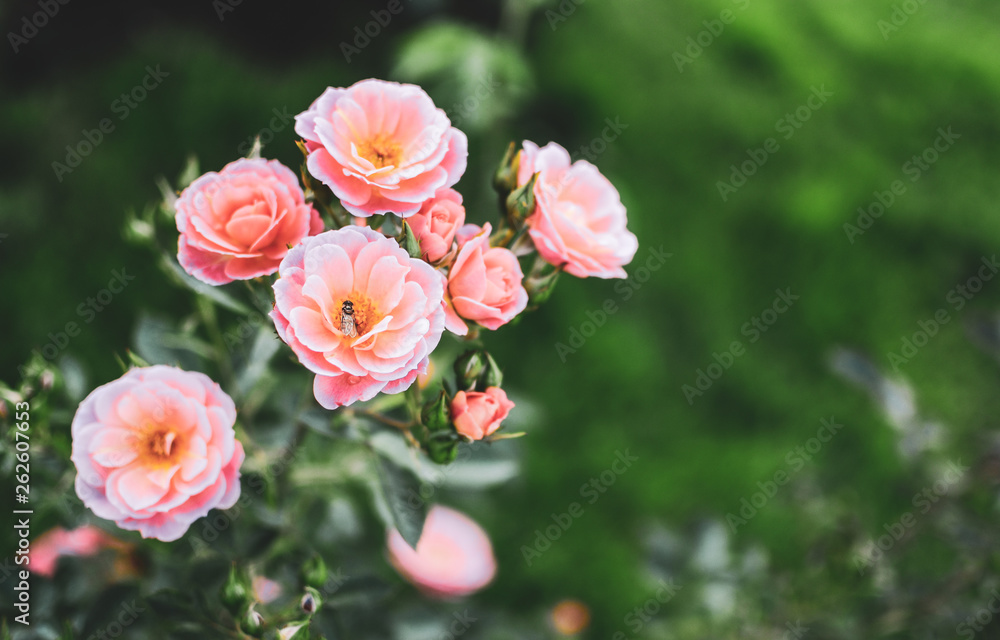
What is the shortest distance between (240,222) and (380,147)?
0.19m

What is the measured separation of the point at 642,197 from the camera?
3205mm

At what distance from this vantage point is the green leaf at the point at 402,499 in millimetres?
→ 1030

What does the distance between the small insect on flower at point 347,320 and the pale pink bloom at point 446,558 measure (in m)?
0.90

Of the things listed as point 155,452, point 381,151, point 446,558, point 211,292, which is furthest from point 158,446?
point 446,558

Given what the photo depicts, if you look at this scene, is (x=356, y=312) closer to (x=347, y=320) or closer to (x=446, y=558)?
(x=347, y=320)

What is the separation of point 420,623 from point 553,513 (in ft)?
3.46

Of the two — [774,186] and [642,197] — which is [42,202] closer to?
[642,197]

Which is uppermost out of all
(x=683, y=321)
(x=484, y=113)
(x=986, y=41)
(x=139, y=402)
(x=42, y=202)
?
(x=986, y=41)

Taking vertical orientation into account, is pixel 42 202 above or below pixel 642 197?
below

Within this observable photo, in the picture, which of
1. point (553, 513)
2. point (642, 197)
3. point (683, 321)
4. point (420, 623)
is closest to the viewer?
point (420, 623)

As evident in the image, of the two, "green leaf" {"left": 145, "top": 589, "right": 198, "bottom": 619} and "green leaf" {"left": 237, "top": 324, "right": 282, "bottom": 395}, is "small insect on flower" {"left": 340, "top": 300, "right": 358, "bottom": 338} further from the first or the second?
"green leaf" {"left": 145, "top": 589, "right": 198, "bottom": 619}

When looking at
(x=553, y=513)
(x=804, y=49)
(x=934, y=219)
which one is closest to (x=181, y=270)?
(x=553, y=513)

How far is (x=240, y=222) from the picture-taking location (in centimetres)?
87

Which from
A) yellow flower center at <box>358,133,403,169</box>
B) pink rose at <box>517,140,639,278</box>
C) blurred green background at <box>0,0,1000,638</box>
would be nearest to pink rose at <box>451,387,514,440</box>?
pink rose at <box>517,140,639,278</box>
